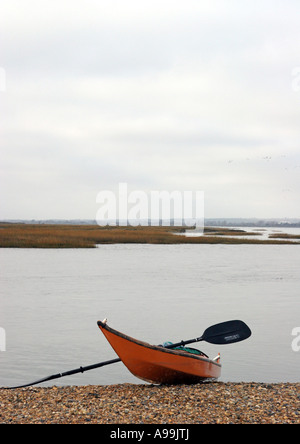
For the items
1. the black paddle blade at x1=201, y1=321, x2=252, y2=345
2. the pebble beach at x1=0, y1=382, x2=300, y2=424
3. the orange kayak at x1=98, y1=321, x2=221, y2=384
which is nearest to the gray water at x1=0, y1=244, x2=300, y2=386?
the black paddle blade at x1=201, y1=321, x2=252, y2=345

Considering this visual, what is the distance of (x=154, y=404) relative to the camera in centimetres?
774

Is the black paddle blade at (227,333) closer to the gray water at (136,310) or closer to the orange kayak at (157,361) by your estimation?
the gray water at (136,310)

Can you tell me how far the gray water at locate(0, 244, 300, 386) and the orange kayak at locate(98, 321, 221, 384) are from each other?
1.26m

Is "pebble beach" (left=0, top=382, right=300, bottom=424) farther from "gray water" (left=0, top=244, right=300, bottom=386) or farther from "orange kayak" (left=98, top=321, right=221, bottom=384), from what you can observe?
"gray water" (left=0, top=244, right=300, bottom=386)

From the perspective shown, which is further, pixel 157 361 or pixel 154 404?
pixel 157 361

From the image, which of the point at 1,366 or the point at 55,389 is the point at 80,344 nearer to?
the point at 1,366

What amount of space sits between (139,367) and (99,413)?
1762 mm

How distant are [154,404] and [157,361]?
3.74ft

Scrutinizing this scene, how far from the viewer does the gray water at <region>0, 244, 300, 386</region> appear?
37.2ft

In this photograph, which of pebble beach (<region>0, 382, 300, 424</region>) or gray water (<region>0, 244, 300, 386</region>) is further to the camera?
gray water (<region>0, 244, 300, 386</region>)

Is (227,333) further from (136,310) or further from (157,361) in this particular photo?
(136,310)

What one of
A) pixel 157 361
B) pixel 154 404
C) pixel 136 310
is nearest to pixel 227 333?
pixel 157 361

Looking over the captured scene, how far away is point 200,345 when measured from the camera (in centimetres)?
1327
